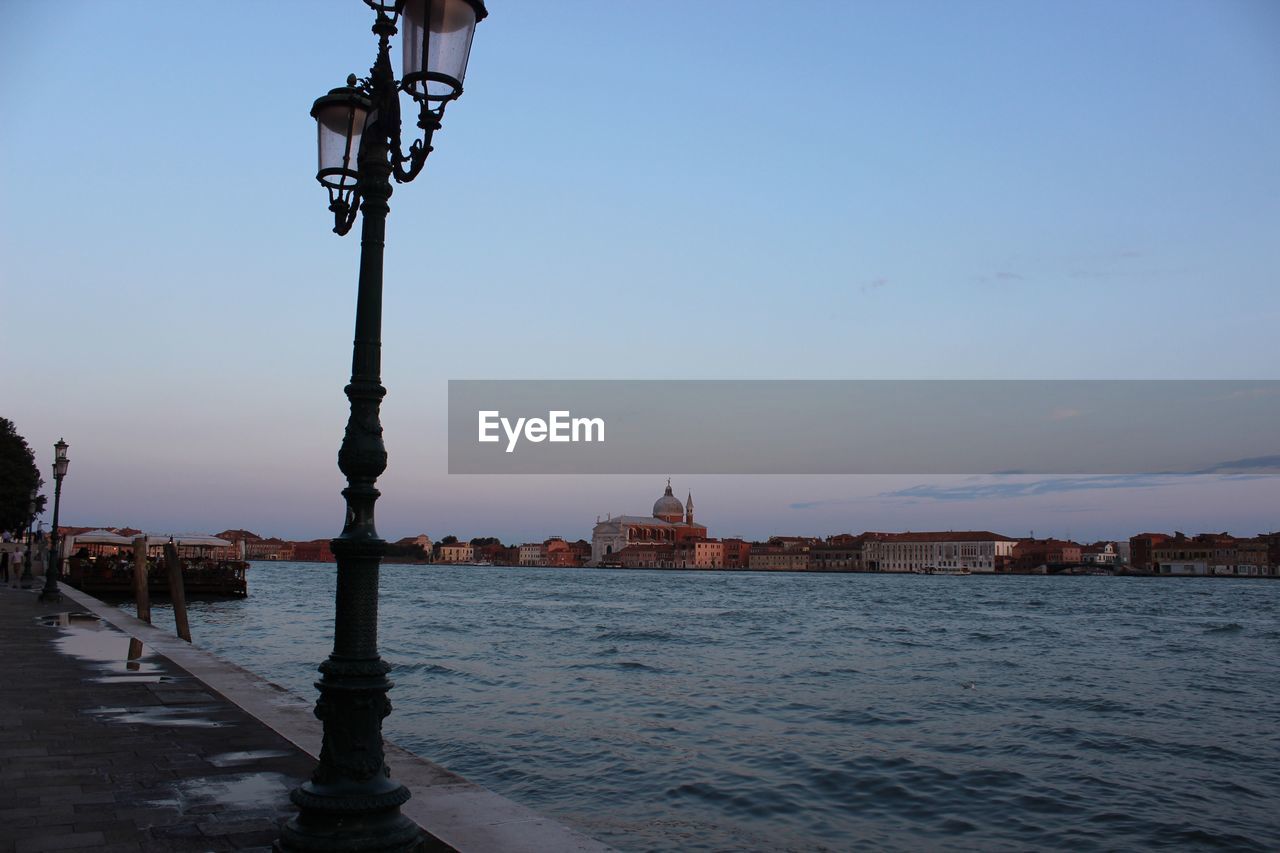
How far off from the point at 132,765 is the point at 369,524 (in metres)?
3.62

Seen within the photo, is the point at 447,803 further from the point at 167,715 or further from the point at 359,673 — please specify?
A: the point at 167,715

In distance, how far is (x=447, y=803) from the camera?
220 inches

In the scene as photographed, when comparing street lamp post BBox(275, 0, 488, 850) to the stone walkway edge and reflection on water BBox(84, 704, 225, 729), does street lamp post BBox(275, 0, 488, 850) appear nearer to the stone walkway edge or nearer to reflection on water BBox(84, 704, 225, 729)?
the stone walkway edge

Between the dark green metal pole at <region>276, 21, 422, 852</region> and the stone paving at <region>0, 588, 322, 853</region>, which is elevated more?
the dark green metal pole at <region>276, 21, 422, 852</region>

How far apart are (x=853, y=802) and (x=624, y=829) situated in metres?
2.37

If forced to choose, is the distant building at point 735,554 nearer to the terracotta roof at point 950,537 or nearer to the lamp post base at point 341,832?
the terracotta roof at point 950,537

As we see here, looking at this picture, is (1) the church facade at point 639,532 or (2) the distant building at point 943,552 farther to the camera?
(1) the church facade at point 639,532

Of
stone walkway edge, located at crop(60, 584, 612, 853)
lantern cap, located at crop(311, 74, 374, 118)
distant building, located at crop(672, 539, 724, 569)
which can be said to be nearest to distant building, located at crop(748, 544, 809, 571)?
distant building, located at crop(672, 539, 724, 569)

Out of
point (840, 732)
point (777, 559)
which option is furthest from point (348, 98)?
point (777, 559)

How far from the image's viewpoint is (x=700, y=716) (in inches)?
535

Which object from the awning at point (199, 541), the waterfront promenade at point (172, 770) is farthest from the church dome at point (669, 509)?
the waterfront promenade at point (172, 770)

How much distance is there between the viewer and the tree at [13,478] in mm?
37906

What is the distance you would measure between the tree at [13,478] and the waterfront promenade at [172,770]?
105 ft

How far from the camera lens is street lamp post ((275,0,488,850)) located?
12.0ft
